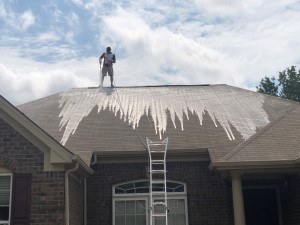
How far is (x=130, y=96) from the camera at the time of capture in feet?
51.7

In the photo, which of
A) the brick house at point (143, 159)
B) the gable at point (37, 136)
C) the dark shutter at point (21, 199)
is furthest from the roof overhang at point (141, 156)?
the dark shutter at point (21, 199)

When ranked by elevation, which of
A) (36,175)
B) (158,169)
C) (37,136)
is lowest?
(36,175)

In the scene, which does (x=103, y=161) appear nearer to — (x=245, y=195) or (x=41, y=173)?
(x=41, y=173)

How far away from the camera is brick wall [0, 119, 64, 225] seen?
9.66m

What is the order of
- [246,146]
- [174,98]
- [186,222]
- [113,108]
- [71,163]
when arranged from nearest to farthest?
1. [71,163]
2. [246,146]
3. [186,222]
4. [113,108]
5. [174,98]

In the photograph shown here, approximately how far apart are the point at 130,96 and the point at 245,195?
5.28 metres

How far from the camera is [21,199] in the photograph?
9703 mm

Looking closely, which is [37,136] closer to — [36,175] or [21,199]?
[36,175]

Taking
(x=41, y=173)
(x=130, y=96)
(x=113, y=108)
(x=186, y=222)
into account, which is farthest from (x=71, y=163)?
(x=130, y=96)

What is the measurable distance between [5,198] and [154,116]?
17.7 ft

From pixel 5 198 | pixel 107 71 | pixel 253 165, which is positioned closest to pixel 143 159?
pixel 253 165

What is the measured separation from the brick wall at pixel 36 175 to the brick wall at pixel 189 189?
221 cm

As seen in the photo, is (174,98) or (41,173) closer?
(41,173)

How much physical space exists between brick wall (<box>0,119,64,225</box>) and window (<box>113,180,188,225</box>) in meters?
2.50
